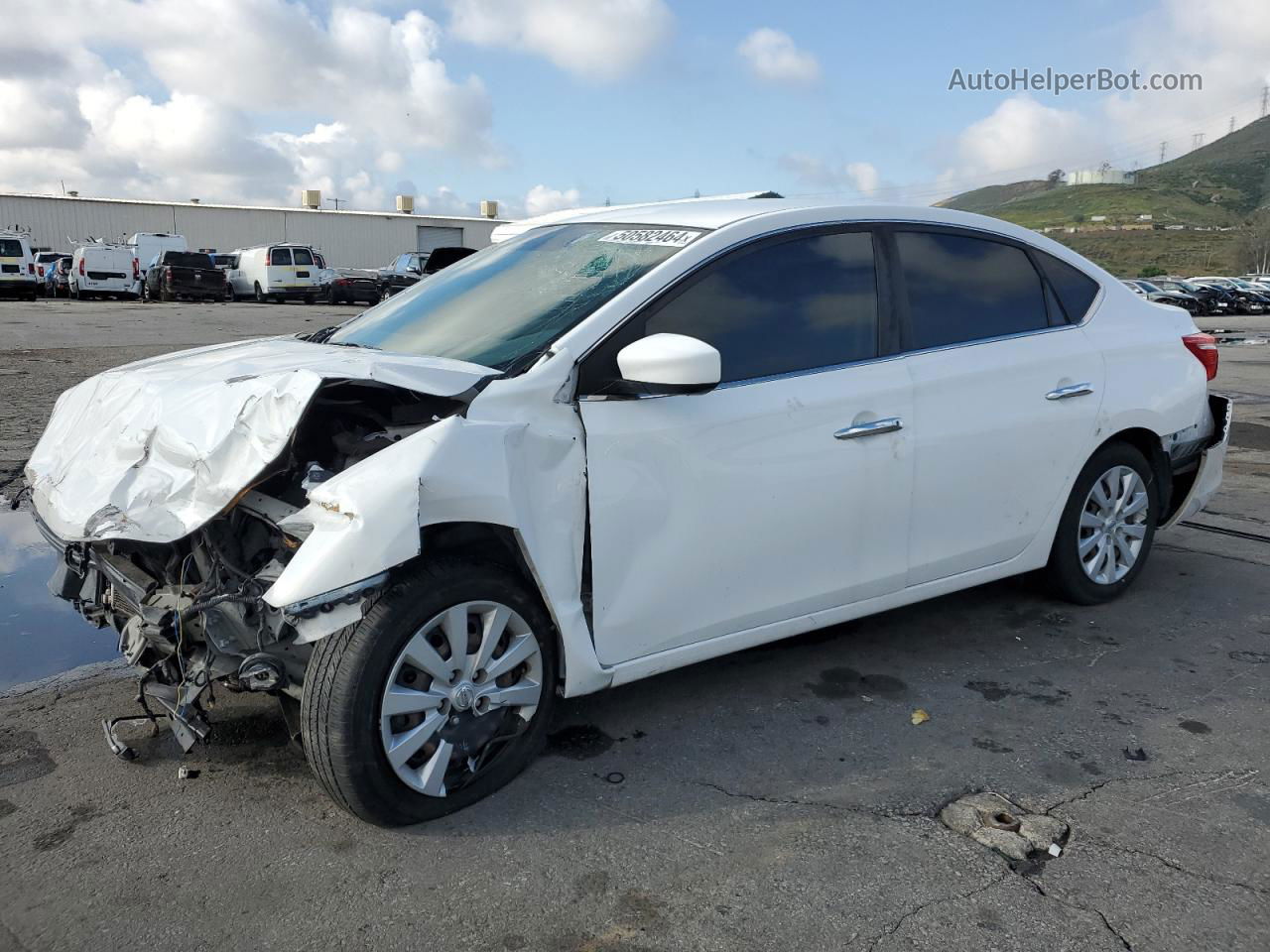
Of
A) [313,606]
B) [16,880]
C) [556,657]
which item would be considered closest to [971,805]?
[556,657]

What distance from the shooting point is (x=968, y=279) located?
4.14 metres

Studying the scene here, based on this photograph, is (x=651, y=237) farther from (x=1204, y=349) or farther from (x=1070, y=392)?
(x=1204, y=349)

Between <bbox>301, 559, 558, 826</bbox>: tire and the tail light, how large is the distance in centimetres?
344

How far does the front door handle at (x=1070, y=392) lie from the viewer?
4.21 m

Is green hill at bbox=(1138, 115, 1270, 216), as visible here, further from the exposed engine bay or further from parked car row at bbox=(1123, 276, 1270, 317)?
the exposed engine bay

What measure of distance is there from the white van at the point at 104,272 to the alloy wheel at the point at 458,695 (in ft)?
113

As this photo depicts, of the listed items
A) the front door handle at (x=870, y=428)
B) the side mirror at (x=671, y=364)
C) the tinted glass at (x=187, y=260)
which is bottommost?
the front door handle at (x=870, y=428)

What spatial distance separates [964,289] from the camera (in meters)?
4.11

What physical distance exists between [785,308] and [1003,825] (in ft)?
5.82

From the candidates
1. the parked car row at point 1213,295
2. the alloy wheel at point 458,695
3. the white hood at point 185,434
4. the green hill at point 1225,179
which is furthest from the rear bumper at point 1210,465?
the green hill at point 1225,179

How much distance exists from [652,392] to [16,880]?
2.15 metres

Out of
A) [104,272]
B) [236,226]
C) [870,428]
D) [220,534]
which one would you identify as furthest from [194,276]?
[870,428]

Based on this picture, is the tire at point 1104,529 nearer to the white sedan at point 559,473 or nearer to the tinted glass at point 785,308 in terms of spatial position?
the white sedan at point 559,473

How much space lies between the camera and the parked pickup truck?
104 feet
